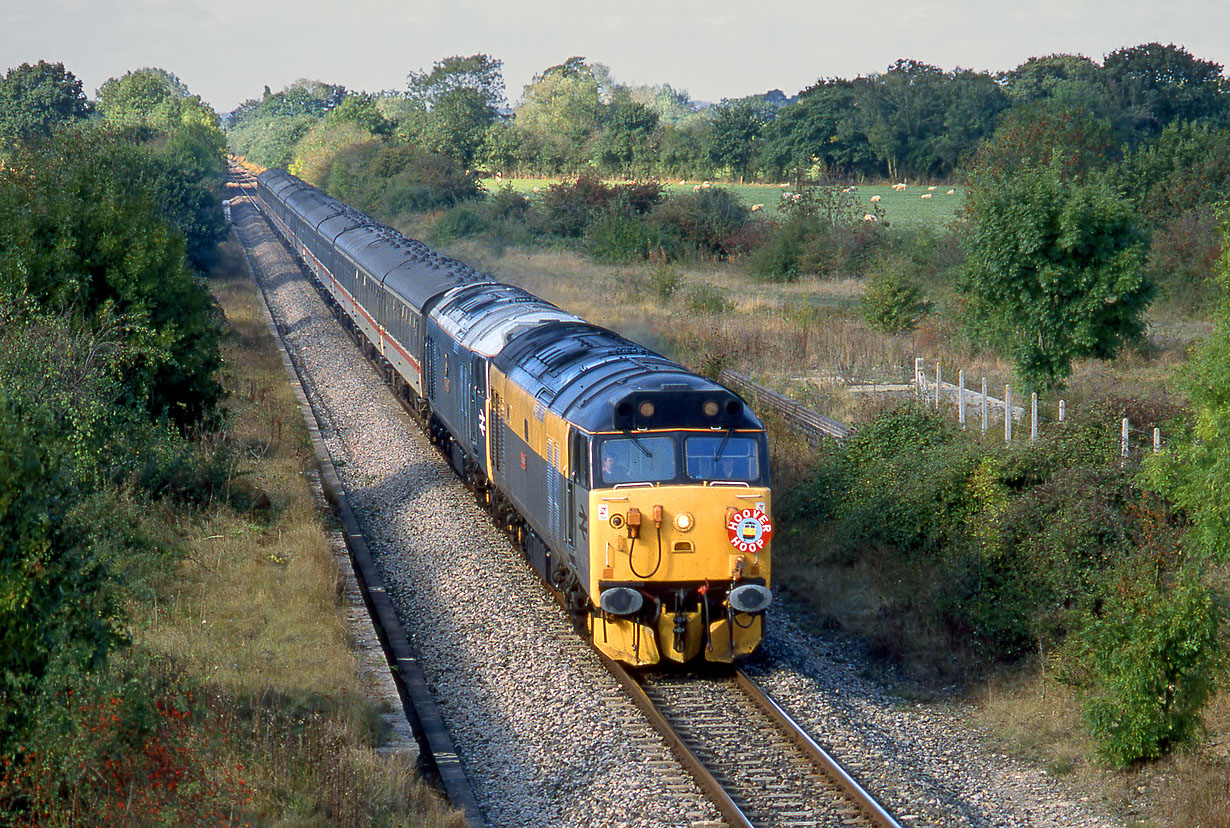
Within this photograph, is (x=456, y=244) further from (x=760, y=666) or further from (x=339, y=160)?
(x=760, y=666)

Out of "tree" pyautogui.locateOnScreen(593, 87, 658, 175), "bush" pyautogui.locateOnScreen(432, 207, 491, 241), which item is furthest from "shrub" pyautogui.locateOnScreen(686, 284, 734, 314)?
"tree" pyautogui.locateOnScreen(593, 87, 658, 175)

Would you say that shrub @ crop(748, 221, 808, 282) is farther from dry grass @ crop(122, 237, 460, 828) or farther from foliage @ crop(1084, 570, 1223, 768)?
foliage @ crop(1084, 570, 1223, 768)

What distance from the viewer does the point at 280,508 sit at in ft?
55.1

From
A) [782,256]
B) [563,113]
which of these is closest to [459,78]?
[563,113]

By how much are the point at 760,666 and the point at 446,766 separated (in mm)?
3705

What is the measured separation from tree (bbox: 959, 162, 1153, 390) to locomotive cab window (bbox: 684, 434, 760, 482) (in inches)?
406

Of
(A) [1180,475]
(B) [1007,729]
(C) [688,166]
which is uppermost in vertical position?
(C) [688,166]

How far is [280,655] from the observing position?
11531mm

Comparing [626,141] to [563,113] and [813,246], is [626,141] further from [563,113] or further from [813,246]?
[813,246]

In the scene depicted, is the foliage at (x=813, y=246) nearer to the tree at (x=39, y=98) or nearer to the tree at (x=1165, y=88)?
the tree at (x=1165, y=88)

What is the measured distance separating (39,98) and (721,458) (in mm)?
73942

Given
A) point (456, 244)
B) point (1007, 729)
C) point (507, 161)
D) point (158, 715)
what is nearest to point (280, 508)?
point (158, 715)

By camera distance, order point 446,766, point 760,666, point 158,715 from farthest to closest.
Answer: point 760,666
point 446,766
point 158,715

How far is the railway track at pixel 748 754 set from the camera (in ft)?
29.4
